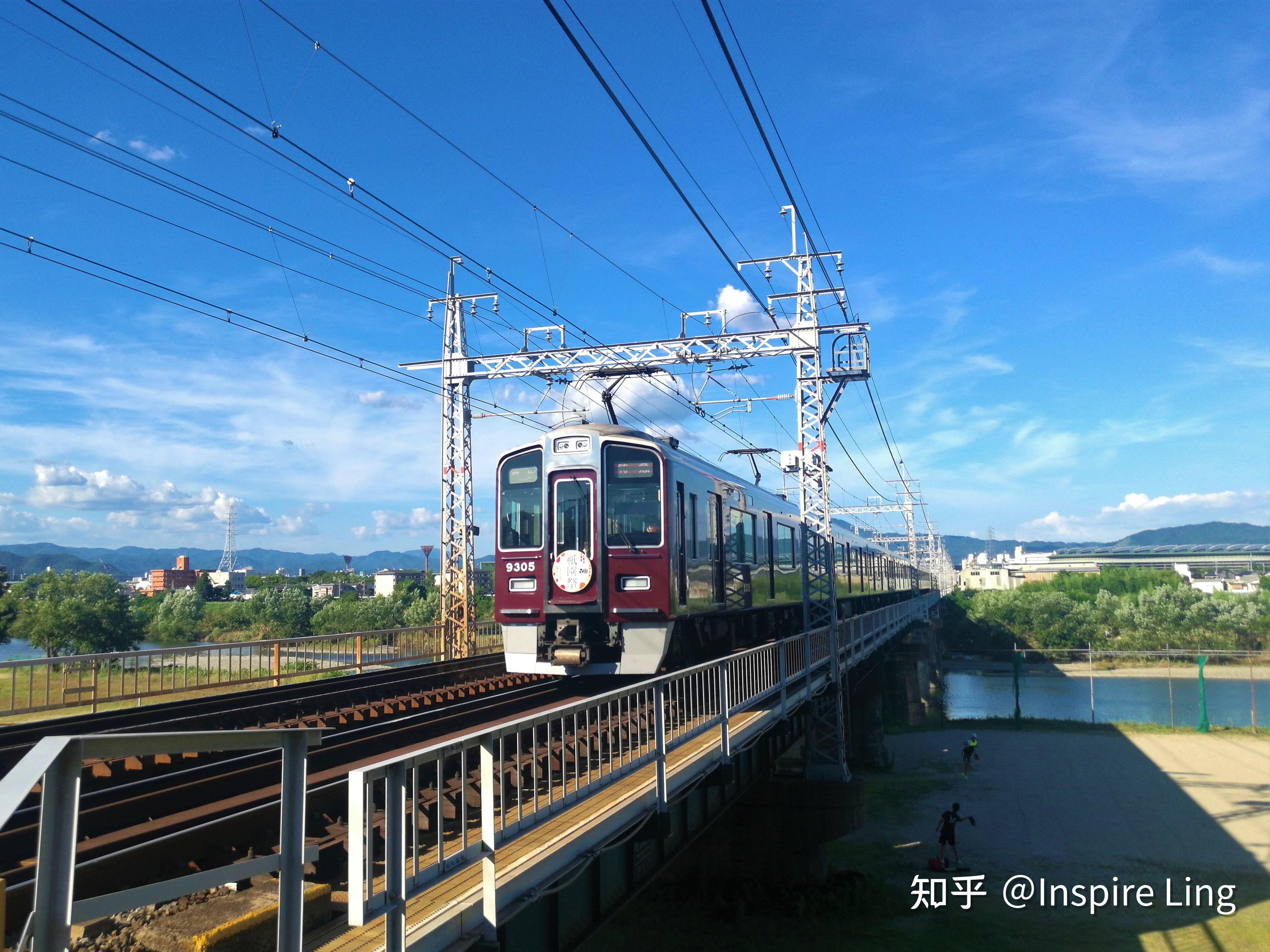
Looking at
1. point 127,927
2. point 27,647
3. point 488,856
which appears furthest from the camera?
point 27,647

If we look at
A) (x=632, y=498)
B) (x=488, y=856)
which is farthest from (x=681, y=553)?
(x=488, y=856)

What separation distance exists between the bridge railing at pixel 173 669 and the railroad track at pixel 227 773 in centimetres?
118

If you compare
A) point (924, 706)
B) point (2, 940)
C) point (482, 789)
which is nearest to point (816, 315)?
point (482, 789)

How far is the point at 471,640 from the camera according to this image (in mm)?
21828

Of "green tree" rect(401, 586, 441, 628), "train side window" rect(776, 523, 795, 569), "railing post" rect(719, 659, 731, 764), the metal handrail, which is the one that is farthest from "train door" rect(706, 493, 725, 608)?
"green tree" rect(401, 586, 441, 628)

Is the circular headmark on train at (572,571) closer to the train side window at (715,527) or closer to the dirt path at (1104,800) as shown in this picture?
the train side window at (715,527)

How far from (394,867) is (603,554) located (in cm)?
878

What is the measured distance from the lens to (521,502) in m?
13.4

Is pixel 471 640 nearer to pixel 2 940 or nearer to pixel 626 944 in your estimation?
pixel 626 944

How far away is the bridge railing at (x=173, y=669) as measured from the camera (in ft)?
39.6

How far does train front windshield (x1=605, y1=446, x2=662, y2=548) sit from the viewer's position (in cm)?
1262

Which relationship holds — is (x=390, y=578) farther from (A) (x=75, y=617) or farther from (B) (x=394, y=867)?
(B) (x=394, y=867)

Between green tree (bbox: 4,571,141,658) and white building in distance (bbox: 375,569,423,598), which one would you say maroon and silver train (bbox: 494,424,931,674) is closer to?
green tree (bbox: 4,571,141,658)

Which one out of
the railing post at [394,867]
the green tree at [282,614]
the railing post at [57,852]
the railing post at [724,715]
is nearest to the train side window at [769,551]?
the railing post at [724,715]
